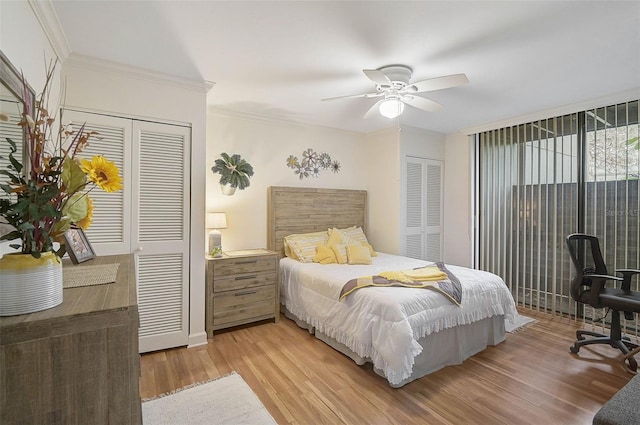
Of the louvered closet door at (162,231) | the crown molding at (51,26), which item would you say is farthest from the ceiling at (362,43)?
the louvered closet door at (162,231)

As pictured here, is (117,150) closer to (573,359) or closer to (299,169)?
(299,169)

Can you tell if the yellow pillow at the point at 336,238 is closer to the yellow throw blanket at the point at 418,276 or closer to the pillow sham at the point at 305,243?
the pillow sham at the point at 305,243

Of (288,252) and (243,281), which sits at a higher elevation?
(288,252)

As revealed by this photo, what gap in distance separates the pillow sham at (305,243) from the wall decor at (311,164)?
88 cm

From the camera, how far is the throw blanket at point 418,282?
256cm

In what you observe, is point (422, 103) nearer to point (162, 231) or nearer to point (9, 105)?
point (162, 231)

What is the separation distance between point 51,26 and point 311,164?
3.01 metres

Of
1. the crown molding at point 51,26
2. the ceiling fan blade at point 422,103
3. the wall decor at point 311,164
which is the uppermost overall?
the crown molding at point 51,26

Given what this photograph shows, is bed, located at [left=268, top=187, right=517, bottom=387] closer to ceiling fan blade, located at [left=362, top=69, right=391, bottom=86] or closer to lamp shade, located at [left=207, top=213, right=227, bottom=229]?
lamp shade, located at [left=207, top=213, right=227, bottom=229]

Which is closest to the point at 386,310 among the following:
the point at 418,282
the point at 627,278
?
the point at 418,282

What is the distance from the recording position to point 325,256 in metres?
3.66

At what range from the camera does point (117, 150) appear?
8.61 feet

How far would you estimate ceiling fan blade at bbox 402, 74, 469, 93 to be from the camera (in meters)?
2.23

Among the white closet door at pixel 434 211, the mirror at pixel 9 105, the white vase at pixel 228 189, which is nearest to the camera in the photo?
the mirror at pixel 9 105
